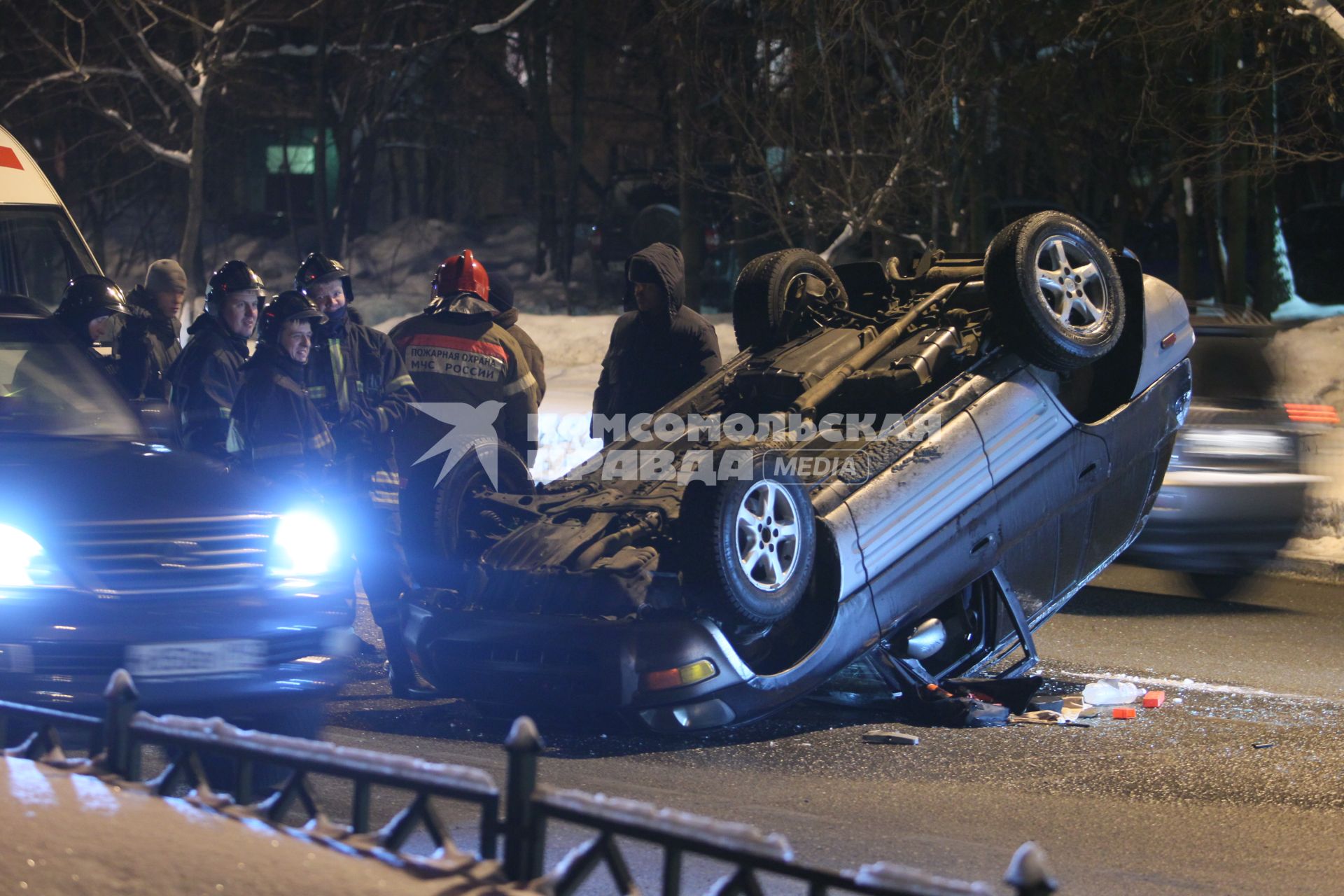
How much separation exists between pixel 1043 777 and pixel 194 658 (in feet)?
9.87

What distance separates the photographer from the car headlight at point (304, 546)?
5.59 metres

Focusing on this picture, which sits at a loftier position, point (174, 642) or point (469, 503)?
point (469, 503)

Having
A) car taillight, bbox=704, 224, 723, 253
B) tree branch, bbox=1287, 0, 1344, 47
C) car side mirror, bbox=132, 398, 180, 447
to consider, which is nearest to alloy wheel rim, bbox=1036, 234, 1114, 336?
car side mirror, bbox=132, 398, 180, 447

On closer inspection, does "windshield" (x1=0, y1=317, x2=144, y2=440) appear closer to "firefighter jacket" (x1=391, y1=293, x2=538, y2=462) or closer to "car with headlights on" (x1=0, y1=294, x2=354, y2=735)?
"car with headlights on" (x1=0, y1=294, x2=354, y2=735)

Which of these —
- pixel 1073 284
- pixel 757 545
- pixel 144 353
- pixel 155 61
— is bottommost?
pixel 757 545

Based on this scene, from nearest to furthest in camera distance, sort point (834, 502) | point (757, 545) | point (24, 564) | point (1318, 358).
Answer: point (24, 564) < point (757, 545) < point (834, 502) < point (1318, 358)

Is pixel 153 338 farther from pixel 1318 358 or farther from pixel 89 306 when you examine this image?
pixel 1318 358

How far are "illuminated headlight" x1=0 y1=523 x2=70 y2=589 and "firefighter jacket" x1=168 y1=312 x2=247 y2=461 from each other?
7.45 ft

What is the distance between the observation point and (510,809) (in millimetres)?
3357

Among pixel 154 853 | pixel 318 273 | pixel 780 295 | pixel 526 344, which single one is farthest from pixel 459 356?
pixel 154 853

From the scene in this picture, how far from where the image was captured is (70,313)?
10234 millimetres

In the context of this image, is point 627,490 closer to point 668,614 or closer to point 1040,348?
point 668,614

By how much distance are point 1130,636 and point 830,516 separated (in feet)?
9.37

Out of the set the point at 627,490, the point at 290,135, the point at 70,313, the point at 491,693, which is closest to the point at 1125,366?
the point at 627,490
